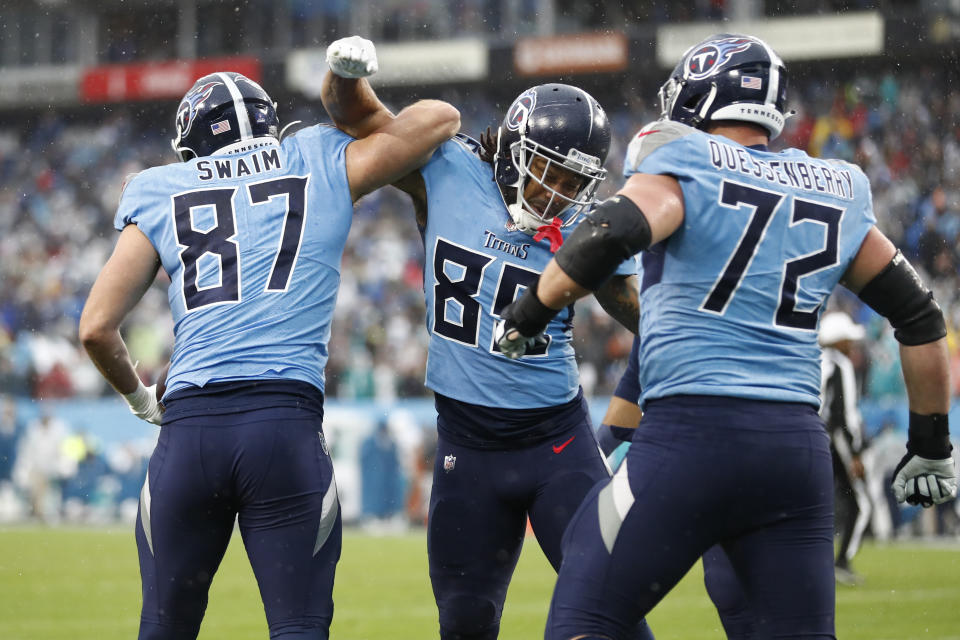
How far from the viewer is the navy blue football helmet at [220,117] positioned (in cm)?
377

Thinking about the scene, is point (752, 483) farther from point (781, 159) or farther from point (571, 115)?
point (571, 115)

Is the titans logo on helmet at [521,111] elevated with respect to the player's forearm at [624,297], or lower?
elevated

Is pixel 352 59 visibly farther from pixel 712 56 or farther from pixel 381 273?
A: pixel 381 273

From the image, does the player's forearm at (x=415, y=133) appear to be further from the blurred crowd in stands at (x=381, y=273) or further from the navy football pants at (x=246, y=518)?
the blurred crowd in stands at (x=381, y=273)

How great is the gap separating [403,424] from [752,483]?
1232 centimetres

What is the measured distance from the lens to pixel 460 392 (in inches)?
156

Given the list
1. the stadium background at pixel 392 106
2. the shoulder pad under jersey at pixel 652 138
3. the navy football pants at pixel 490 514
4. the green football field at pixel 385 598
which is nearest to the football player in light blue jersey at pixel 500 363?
the navy football pants at pixel 490 514

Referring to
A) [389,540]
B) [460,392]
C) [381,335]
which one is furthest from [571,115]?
[381,335]

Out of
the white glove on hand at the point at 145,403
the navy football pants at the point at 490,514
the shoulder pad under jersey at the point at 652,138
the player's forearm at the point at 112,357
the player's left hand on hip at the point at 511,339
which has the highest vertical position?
the shoulder pad under jersey at the point at 652,138

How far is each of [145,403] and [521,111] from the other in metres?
1.57

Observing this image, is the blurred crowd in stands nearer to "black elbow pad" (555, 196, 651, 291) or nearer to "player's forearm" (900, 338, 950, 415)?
"player's forearm" (900, 338, 950, 415)

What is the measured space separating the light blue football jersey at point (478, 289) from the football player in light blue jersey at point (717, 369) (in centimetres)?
79

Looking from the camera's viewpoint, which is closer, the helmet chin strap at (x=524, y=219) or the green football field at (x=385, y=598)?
the helmet chin strap at (x=524, y=219)

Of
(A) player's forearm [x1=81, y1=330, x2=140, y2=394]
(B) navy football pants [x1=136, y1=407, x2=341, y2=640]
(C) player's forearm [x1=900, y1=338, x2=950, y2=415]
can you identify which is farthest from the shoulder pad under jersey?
(A) player's forearm [x1=81, y1=330, x2=140, y2=394]
